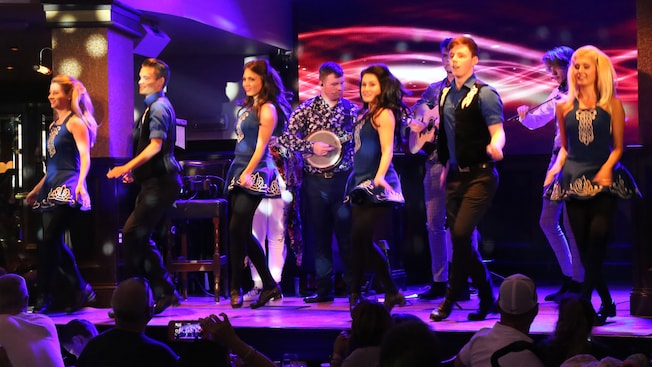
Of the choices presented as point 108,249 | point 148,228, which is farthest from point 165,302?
point 108,249

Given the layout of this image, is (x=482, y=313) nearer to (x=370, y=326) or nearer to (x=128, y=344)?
(x=370, y=326)

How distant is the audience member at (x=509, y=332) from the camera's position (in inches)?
132

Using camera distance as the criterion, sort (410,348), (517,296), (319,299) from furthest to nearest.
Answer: (319,299)
(517,296)
(410,348)

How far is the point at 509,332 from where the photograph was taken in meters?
3.55

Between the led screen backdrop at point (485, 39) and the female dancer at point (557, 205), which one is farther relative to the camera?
the led screen backdrop at point (485, 39)

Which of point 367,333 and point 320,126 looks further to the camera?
point 320,126

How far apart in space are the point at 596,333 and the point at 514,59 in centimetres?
407

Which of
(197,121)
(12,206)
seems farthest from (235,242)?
(12,206)

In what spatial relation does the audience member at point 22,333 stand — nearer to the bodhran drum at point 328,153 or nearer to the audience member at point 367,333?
the audience member at point 367,333

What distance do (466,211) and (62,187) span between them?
2.75 metres

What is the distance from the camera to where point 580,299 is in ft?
12.5

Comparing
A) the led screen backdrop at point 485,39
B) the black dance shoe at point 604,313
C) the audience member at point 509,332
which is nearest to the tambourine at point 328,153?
the black dance shoe at point 604,313

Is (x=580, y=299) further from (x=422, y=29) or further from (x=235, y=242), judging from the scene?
(x=422, y=29)

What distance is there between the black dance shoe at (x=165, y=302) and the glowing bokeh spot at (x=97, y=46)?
6.30ft
